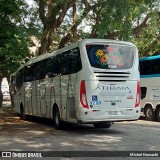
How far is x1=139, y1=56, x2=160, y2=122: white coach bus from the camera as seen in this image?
73.3ft

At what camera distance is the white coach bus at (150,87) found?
22336mm

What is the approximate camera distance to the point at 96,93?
1403 centimetres

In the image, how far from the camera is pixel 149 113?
23.1m

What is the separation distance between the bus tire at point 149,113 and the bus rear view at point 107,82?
320 inches

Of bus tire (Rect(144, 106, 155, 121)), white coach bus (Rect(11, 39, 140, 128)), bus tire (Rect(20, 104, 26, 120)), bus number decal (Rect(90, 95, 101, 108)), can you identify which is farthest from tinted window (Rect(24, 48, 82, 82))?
bus tire (Rect(144, 106, 155, 121))

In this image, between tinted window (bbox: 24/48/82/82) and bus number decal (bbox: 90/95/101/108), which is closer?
bus number decal (bbox: 90/95/101/108)

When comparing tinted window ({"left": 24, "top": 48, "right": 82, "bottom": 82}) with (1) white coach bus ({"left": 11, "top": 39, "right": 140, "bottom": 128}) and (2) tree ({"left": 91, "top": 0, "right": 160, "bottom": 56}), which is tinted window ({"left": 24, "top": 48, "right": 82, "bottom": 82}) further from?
(2) tree ({"left": 91, "top": 0, "right": 160, "bottom": 56})

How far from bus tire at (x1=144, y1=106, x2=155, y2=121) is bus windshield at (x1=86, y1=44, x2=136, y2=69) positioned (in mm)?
8592

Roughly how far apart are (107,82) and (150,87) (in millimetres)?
9439

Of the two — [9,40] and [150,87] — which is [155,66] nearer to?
[150,87]

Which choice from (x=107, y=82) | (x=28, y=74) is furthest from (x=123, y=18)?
(x=107, y=82)

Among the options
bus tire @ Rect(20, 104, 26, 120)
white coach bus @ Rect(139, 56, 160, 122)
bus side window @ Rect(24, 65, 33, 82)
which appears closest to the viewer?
bus side window @ Rect(24, 65, 33, 82)

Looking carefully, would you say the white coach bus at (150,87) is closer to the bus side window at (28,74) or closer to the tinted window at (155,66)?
the tinted window at (155,66)

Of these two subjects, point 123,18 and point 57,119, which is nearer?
point 57,119
